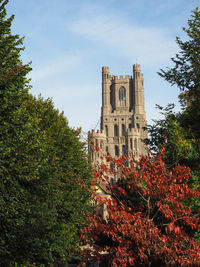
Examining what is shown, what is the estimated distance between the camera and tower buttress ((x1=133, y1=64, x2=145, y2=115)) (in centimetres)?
12187

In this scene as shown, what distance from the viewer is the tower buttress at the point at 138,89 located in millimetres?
121869

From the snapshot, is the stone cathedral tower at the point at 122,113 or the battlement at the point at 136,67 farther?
the battlement at the point at 136,67

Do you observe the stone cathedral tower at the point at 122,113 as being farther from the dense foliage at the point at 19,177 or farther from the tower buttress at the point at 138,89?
the dense foliage at the point at 19,177

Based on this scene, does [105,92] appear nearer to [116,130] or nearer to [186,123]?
[116,130]

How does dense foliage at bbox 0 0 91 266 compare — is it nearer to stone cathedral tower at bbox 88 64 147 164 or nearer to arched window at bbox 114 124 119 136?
stone cathedral tower at bbox 88 64 147 164

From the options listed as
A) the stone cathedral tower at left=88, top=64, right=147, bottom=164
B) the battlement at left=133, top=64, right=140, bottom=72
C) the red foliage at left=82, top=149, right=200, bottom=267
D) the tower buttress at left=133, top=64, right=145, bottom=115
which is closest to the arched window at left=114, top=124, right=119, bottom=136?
the stone cathedral tower at left=88, top=64, right=147, bottom=164

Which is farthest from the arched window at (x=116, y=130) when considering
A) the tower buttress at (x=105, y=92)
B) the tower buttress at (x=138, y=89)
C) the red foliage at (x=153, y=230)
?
the red foliage at (x=153, y=230)

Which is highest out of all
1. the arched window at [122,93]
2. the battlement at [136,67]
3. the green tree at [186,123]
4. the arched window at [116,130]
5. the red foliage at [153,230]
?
the battlement at [136,67]

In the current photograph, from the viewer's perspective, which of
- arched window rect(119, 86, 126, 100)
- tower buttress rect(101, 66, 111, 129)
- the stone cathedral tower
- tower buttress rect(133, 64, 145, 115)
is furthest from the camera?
arched window rect(119, 86, 126, 100)

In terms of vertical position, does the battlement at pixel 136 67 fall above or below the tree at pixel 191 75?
above

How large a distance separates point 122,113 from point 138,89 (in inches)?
487

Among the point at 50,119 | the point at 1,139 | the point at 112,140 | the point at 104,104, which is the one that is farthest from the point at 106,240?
the point at 104,104

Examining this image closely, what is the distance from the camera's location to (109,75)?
130500 millimetres

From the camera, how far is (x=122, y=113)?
122 m
